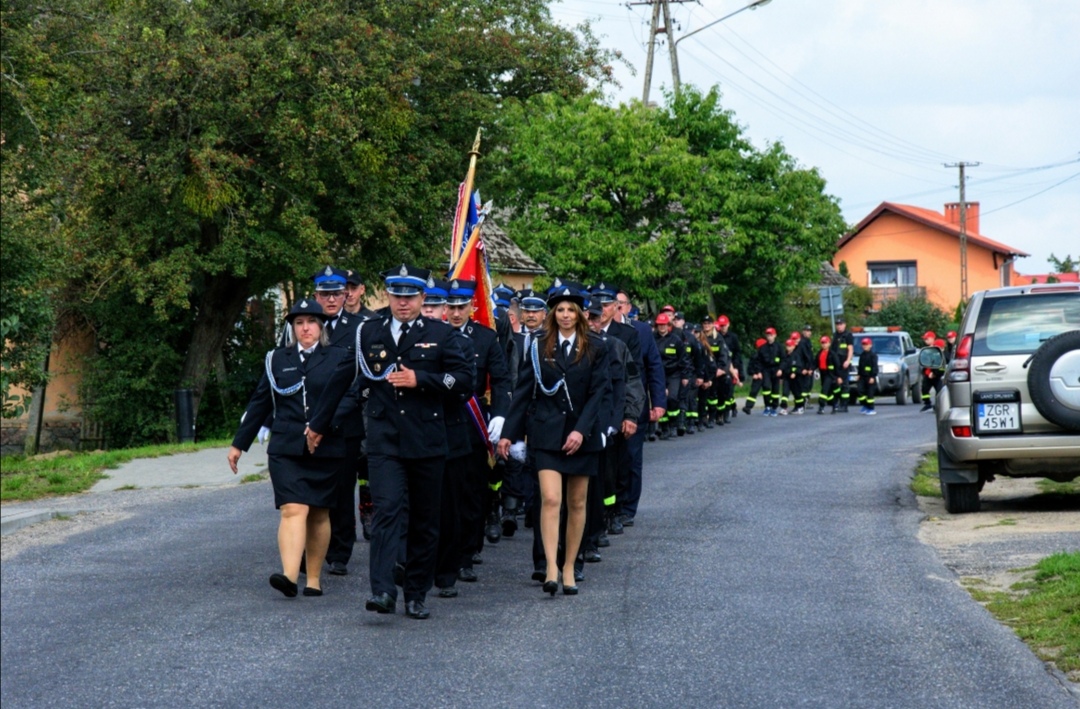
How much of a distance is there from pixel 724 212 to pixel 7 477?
93.1 feet

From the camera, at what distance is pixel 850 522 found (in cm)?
1305

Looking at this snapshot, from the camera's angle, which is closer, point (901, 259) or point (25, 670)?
point (25, 670)

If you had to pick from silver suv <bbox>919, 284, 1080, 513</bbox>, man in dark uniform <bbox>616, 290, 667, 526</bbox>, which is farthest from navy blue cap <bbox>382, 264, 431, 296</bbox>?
silver suv <bbox>919, 284, 1080, 513</bbox>

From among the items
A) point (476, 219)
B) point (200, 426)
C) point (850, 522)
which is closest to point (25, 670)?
point (476, 219)

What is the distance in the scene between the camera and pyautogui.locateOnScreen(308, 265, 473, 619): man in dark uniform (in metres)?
8.79

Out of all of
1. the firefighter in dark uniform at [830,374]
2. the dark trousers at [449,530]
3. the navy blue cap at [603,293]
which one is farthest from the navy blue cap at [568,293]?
the firefighter in dark uniform at [830,374]

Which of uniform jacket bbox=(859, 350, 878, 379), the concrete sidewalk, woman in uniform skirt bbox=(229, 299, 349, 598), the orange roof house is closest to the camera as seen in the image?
woman in uniform skirt bbox=(229, 299, 349, 598)

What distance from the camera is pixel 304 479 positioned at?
372 inches

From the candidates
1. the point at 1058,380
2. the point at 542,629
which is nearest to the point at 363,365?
the point at 542,629

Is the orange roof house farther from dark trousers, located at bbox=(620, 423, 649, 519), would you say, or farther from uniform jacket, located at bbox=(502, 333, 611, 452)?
uniform jacket, located at bbox=(502, 333, 611, 452)

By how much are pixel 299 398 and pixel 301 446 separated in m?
0.30

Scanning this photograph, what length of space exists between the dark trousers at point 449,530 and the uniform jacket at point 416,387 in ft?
1.75

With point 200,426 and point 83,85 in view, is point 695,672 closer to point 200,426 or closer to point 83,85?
point 83,85

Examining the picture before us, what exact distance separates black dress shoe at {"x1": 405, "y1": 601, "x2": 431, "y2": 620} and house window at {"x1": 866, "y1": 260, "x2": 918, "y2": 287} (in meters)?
78.0
